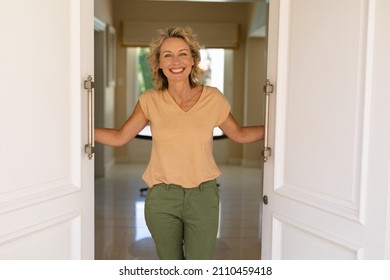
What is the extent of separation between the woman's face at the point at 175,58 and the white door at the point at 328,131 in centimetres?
36

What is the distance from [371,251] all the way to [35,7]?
144 centimetres

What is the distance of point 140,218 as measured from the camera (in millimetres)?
5234

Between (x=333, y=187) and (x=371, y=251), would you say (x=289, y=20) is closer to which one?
(x=333, y=187)

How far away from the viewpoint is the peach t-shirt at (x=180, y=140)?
2240 millimetres

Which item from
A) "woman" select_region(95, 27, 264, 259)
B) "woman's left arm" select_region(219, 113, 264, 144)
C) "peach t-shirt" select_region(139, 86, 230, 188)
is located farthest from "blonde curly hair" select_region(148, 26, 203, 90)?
"woman's left arm" select_region(219, 113, 264, 144)

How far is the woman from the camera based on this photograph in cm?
224

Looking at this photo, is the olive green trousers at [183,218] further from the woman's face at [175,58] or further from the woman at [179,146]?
the woman's face at [175,58]

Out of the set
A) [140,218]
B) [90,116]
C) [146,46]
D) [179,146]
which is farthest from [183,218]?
[146,46]

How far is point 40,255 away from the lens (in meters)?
2.01

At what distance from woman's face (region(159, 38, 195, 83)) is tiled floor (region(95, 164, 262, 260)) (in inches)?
84.0

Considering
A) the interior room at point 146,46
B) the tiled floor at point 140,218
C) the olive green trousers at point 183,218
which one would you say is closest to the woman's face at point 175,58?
the olive green trousers at point 183,218

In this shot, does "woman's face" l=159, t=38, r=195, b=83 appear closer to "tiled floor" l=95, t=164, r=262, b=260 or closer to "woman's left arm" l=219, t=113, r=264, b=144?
"woman's left arm" l=219, t=113, r=264, b=144

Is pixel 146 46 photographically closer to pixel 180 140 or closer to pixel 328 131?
pixel 180 140

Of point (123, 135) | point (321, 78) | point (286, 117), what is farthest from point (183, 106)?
point (321, 78)
